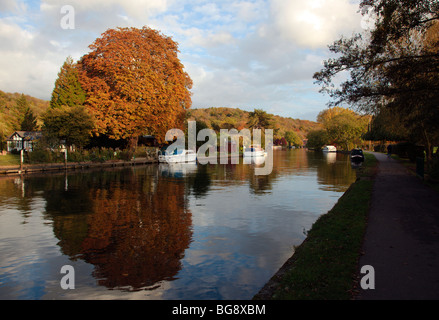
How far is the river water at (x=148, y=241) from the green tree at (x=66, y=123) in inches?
748

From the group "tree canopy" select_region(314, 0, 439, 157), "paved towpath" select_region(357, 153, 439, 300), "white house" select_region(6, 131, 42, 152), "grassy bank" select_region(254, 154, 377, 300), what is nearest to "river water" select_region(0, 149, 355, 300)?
"grassy bank" select_region(254, 154, 377, 300)

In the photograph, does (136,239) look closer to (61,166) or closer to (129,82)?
(61,166)

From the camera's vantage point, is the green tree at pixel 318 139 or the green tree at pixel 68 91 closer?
the green tree at pixel 68 91

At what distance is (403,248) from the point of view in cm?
677

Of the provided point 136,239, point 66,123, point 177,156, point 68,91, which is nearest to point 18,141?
point 68,91

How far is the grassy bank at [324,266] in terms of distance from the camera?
4.83m

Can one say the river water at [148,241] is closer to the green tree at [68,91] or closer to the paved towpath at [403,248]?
the paved towpath at [403,248]

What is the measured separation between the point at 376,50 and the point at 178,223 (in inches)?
378

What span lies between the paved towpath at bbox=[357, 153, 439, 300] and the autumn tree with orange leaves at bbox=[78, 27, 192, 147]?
33050 millimetres

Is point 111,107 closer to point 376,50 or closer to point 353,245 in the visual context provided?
point 376,50

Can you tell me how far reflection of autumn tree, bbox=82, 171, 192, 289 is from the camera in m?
6.39

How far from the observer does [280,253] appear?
Answer: 7.64 meters

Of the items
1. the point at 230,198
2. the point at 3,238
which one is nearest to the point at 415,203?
the point at 230,198

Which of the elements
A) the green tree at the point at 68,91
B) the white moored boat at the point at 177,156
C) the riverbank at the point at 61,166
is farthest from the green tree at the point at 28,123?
the riverbank at the point at 61,166
